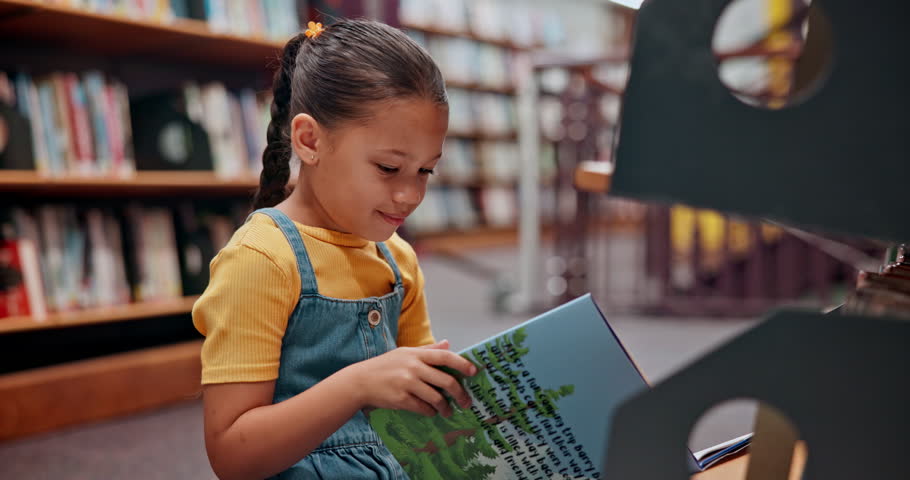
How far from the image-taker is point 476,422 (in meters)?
0.52

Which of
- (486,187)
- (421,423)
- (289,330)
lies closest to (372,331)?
(289,330)

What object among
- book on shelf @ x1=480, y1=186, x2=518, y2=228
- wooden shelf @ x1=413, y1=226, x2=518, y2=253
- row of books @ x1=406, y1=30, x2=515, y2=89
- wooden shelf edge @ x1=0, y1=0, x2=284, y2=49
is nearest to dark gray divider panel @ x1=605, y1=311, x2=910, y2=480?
wooden shelf edge @ x1=0, y1=0, x2=284, y2=49

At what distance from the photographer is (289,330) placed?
0.71 meters

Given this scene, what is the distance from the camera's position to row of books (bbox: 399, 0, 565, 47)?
5.39 m

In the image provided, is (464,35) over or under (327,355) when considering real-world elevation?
over

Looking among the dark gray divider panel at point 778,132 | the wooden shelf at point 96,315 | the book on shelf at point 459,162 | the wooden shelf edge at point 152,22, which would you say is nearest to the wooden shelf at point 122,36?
the wooden shelf edge at point 152,22

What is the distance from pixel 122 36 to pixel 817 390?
1968mm

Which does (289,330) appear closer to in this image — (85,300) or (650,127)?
(650,127)

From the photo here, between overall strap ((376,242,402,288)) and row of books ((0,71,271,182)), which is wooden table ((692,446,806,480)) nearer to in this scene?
overall strap ((376,242,402,288))

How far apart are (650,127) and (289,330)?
474 mm

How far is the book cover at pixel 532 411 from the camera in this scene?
467 millimetres

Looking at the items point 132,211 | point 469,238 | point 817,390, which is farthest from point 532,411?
point 469,238

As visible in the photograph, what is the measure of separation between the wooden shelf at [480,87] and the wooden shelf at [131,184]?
3.56 metres

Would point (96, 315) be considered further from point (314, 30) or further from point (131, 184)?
point (314, 30)
